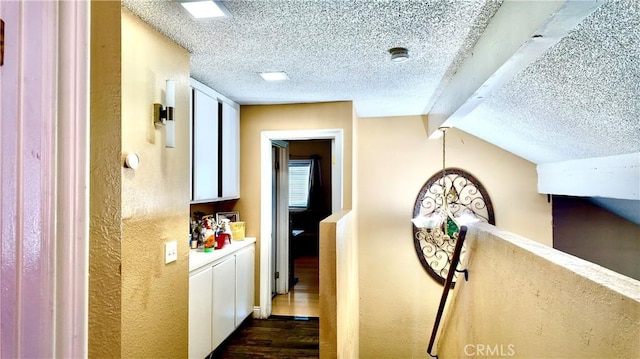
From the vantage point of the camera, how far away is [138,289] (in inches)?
68.9

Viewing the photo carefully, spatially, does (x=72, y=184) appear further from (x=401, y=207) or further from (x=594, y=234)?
(x=594, y=234)

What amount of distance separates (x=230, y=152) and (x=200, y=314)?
5.19 feet

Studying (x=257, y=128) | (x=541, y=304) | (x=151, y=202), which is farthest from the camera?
(x=257, y=128)

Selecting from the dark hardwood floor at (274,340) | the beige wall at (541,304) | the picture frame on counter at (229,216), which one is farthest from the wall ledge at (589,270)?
the picture frame on counter at (229,216)

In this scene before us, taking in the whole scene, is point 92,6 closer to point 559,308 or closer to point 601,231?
point 559,308

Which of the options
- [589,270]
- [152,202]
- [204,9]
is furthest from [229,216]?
[589,270]

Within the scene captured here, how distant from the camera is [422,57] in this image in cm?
232

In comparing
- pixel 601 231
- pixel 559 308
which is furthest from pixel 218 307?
pixel 601 231

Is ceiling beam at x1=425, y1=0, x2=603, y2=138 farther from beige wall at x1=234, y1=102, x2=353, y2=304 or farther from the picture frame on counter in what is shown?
the picture frame on counter

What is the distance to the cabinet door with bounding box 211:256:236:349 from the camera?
2.80 m

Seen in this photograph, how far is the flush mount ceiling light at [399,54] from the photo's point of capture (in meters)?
2.16

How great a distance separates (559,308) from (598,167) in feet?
5.74

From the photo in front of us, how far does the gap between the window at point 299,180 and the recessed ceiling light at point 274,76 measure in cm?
451

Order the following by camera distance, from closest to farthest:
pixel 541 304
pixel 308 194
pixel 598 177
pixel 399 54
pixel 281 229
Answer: pixel 541 304
pixel 399 54
pixel 598 177
pixel 281 229
pixel 308 194
